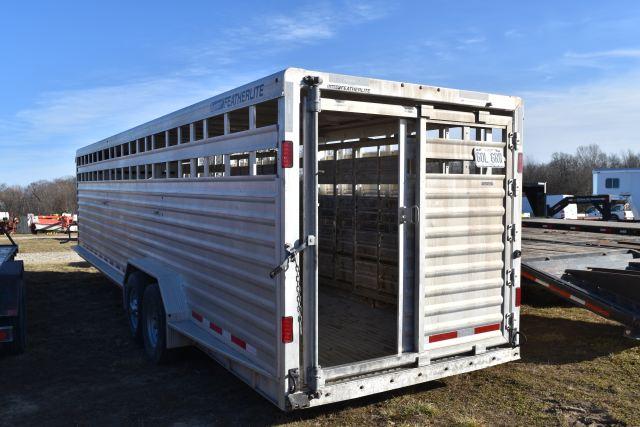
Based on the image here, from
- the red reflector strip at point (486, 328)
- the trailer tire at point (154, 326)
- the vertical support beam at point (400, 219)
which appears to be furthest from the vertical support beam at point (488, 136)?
the trailer tire at point (154, 326)

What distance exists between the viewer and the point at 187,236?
17.3ft

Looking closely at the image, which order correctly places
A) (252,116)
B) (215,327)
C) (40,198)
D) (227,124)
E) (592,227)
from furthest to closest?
(40,198)
(592,227)
(215,327)
(227,124)
(252,116)

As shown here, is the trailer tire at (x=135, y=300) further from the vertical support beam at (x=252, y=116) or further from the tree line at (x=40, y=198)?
the tree line at (x=40, y=198)

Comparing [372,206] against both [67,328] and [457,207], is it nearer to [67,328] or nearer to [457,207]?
[457,207]

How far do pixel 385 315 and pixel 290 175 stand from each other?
8.94ft

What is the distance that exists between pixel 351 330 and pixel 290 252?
1982mm

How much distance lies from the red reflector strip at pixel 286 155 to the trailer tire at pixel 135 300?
127 inches

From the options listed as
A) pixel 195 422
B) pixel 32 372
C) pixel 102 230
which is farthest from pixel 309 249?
pixel 102 230

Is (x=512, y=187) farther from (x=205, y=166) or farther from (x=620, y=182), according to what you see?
(x=620, y=182)

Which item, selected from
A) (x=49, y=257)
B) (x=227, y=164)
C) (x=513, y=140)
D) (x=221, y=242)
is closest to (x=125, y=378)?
(x=221, y=242)

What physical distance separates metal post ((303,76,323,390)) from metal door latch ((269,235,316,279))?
0.09ft

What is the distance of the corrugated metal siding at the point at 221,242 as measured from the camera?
3.83 m

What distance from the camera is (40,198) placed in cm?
6331

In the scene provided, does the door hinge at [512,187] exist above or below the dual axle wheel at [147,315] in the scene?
above
